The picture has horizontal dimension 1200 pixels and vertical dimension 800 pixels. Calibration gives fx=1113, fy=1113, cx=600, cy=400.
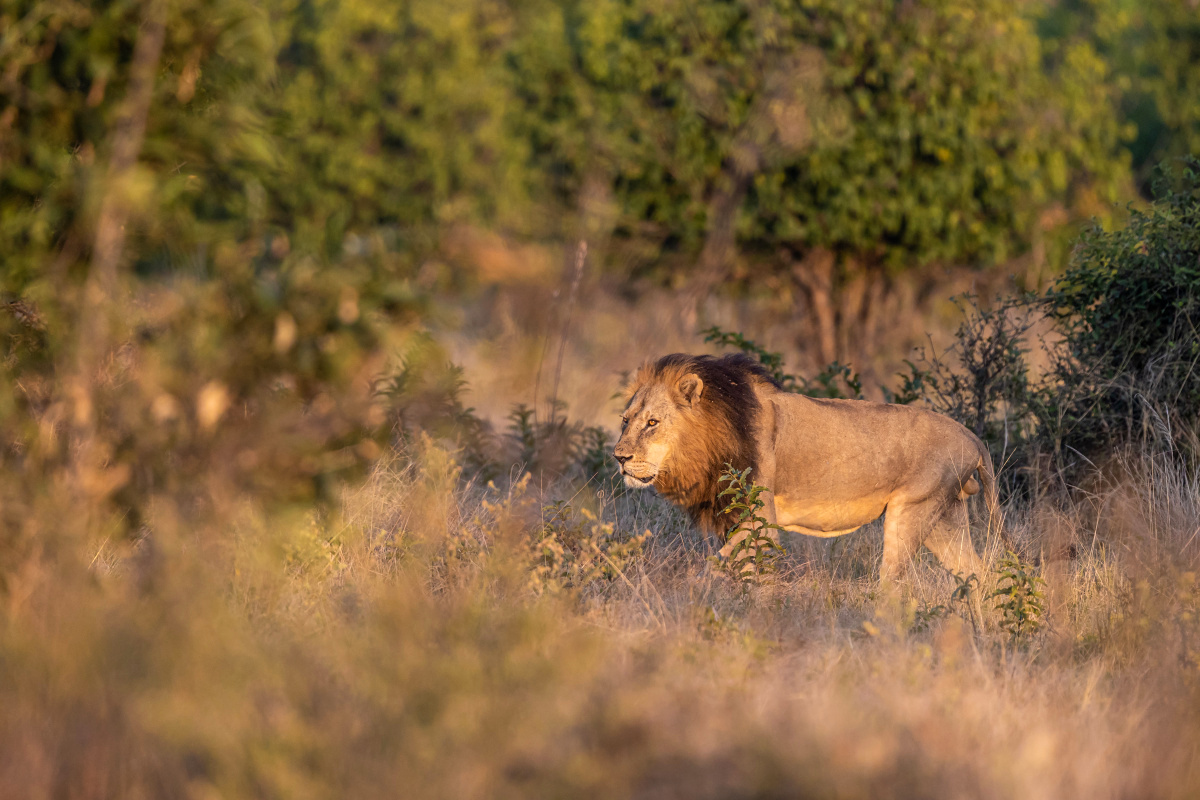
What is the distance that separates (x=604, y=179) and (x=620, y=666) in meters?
9.98

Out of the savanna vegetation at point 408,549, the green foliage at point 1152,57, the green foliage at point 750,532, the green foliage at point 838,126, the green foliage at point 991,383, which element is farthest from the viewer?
the green foliage at point 1152,57

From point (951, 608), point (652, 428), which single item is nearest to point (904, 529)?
point (951, 608)

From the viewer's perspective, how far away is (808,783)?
2854 millimetres

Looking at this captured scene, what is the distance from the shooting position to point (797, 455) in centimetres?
580

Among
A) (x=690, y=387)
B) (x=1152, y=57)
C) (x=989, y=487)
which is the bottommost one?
(x=989, y=487)

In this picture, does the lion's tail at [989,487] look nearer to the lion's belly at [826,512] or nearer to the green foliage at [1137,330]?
the lion's belly at [826,512]

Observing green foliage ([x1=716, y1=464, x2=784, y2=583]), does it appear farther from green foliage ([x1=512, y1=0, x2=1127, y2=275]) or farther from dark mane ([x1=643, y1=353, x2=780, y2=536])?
green foliage ([x1=512, y1=0, x2=1127, y2=275])

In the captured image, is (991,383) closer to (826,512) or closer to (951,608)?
(826,512)

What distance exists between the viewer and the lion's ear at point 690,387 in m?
5.72

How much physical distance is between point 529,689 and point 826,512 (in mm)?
3083

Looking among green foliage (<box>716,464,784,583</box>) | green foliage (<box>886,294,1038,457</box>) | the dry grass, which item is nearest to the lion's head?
green foliage (<box>716,464,784,583</box>)

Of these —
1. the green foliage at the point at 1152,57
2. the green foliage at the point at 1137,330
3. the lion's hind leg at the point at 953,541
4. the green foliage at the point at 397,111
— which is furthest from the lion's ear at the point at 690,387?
the green foliage at the point at 1152,57

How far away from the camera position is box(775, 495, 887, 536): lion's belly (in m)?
5.85

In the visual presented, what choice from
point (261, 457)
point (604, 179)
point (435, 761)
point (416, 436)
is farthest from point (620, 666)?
point (604, 179)
